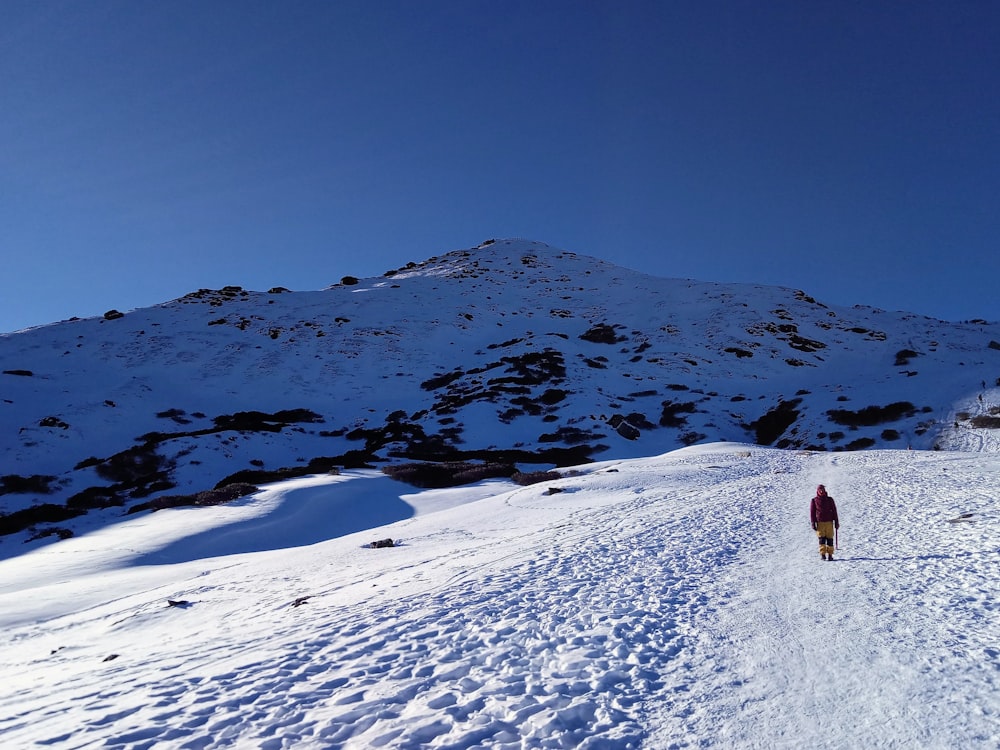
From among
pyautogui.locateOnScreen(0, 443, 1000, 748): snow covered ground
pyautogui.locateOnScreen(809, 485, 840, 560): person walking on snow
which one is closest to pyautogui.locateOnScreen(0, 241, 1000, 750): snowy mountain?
pyautogui.locateOnScreen(0, 443, 1000, 748): snow covered ground

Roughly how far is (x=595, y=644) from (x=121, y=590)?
15.6 m

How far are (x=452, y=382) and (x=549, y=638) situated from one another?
195 feet

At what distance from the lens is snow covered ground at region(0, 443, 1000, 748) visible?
20.4 feet

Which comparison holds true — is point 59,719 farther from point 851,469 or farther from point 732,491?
point 851,469

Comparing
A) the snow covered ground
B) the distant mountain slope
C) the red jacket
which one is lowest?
the snow covered ground

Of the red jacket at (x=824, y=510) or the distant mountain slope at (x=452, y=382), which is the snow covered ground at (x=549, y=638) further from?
the distant mountain slope at (x=452, y=382)

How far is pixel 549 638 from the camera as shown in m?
8.77

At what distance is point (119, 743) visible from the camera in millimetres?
6152

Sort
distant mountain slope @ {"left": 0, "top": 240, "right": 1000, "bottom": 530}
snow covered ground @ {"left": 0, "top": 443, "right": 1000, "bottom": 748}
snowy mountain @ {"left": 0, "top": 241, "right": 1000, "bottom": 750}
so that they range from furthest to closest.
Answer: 1. distant mountain slope @ {"left": 0, "top": 240, "right": 1000, "bottom": 530}
2. snowy mountain @ {"left": 0, "top": 241, "right": 1000, "bottom": 750}
3. snow covered ground @ {"left": 0, "top": 443, "right": 1000, "bottom": 748}

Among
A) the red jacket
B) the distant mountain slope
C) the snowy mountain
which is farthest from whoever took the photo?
the distant mountain slope

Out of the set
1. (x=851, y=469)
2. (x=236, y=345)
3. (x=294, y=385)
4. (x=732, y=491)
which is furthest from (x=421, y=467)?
(x=236, y=345)

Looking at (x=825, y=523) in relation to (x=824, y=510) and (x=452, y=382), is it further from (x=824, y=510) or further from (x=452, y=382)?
(x=452, y=382)

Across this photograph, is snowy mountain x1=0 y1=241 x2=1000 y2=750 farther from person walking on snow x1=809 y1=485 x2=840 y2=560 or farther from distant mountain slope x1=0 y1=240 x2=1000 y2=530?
distant mountain slope x1=0 y1=240 x2=1000 y2=530

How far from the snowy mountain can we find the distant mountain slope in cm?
46
